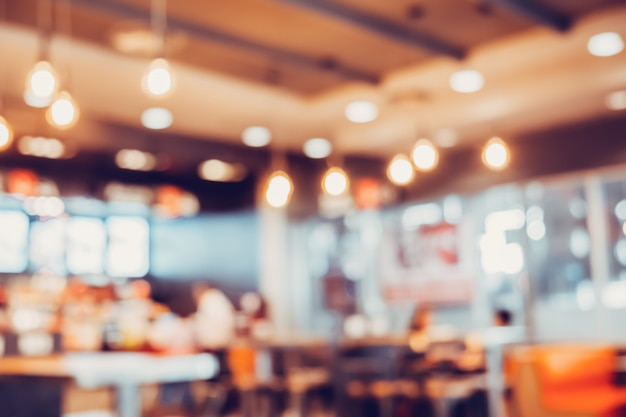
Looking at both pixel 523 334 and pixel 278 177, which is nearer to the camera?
pixel 278 177

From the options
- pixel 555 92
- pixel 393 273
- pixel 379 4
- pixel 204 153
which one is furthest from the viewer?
pixel 393 273

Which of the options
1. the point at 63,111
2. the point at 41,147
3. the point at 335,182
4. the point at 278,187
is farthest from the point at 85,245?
the point at 63,111

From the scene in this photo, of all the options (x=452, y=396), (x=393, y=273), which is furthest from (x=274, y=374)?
(x=393, y=273)

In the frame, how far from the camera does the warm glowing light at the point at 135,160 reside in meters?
9.68

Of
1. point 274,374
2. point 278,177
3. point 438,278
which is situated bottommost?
point 274,374

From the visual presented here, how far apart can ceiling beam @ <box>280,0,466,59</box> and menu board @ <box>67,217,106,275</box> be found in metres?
6.43

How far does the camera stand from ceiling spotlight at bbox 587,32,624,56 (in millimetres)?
6816

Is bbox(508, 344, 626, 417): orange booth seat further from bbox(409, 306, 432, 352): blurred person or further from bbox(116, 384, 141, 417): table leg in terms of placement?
bbox(116, 384, 141, 417): table leg

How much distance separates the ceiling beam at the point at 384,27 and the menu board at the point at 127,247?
6.42 m

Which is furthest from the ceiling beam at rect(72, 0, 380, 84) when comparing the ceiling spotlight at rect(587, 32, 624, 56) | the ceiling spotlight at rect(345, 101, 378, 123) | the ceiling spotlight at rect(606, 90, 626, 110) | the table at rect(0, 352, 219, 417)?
the table at rect(0, 352, 219, 417)

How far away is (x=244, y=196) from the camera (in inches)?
453

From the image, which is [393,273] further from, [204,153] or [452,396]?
[452,396]

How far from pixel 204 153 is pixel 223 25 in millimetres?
3582

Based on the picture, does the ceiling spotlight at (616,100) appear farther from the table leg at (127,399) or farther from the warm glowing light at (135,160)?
the table leg at (127,399)
